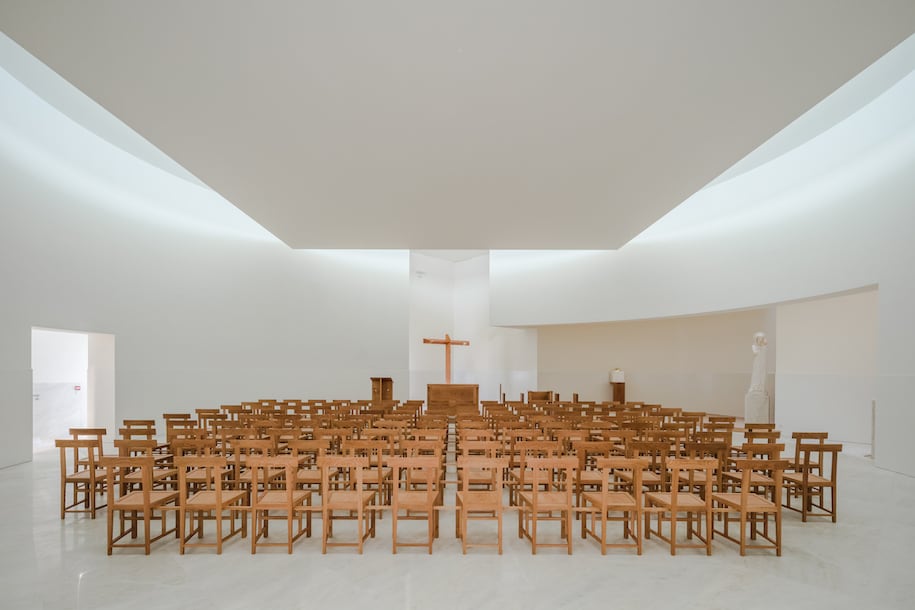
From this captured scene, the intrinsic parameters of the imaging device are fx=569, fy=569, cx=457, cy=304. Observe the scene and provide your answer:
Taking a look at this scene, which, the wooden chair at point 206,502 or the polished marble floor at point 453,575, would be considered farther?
the wooden chair at point 206,502

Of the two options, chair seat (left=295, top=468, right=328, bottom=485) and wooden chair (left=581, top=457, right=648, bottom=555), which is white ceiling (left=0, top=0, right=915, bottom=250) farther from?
chair seat (left=295, top=468, right=328, bottom=485)

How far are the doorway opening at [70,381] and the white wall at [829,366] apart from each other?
16340mm

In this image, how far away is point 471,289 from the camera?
24172mm

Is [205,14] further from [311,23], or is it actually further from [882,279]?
[882,279]

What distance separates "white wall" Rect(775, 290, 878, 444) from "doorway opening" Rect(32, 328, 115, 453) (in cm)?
1634

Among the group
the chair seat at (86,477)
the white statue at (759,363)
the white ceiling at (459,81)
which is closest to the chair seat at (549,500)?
the chair seat at (86,477)

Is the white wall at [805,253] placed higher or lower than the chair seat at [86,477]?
higher

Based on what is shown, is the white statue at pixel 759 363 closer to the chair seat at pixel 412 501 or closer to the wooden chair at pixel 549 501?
the wooden chair at pixel 549 501

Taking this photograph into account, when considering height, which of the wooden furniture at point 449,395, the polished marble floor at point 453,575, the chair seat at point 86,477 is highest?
the chair seat at point 86,477

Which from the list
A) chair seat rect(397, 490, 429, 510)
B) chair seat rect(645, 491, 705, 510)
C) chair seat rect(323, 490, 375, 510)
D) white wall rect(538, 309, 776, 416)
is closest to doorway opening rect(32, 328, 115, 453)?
chair seat rect(323, 490, 375, 510)

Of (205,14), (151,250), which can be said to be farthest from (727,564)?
(151,250)

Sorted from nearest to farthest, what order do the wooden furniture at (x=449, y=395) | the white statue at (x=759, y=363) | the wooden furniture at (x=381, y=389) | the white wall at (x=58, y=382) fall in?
the white wall at (x=58, y=382), the white statue at (x=759, y=363), the wooden furniture at (x=381, y=389), the wooden furniture at (x=449, y=395)

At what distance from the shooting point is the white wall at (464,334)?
21.7m

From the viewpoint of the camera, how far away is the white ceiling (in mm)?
5562
